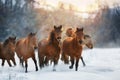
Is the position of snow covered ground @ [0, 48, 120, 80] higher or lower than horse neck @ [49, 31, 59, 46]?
lower

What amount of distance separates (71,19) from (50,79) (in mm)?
15782

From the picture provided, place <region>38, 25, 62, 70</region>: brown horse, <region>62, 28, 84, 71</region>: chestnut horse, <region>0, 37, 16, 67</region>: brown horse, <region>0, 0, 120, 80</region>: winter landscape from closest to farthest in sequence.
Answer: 1. <region>62, 28, 84, 71</region>: chestnut horse
2. <region>38, 25, 62, 70</region>: brown horse
3. <region>0, 37, 16, 67</region>: brown horse
4. <region>0, 0, 120, 80</region>: winter landscape

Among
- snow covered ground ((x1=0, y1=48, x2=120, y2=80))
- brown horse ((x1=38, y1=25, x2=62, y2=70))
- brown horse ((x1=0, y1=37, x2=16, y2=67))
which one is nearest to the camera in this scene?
snow covered ground ((x1=0, y1=48, x2=120, y2=80))

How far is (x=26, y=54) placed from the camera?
12.3m

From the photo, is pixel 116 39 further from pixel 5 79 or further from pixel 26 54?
pixel 5 79

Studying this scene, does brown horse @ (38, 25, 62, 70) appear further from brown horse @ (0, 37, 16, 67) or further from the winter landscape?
the winter landscape

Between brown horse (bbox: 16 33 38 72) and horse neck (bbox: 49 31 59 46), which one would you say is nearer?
brown horse (bbox: 16 33 38 72)

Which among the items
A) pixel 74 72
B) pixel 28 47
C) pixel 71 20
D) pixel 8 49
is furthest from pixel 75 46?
pixel 71 20

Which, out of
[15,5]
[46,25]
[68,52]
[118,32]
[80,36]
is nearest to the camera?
[80,36]

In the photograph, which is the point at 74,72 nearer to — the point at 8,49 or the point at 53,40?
the point at 53,40

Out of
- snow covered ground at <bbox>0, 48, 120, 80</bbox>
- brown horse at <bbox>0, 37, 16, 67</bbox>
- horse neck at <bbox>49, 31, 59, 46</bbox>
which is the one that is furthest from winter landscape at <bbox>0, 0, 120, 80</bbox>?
horse neck at <bbox>49, 31, 59, 46</bbox>

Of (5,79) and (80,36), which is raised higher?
(80,36)

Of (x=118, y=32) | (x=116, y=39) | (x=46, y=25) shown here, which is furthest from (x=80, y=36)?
(x=46, y=25)

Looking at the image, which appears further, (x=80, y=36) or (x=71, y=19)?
(x=71, y=19)
